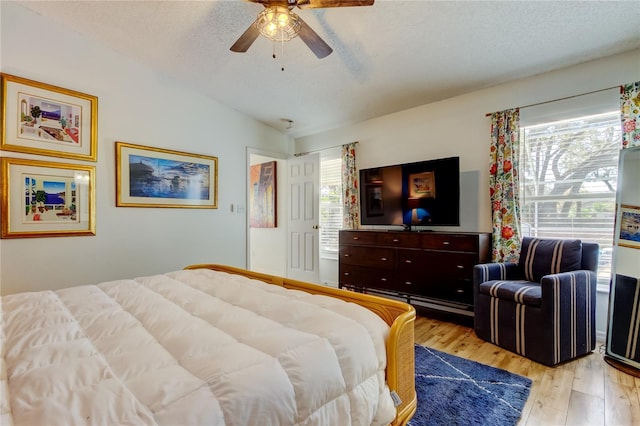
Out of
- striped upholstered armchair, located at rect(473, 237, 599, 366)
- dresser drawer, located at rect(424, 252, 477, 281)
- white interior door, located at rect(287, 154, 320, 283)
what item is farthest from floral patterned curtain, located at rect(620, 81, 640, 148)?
white interior door, located at rect(287, 154, 320, 283)

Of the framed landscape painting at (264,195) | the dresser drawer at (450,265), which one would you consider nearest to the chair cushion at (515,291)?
the dresser drawer at (450,265)

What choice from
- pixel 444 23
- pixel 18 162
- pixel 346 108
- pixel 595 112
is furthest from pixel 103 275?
pixel 595 112

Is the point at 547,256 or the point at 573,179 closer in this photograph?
the point at 547,256

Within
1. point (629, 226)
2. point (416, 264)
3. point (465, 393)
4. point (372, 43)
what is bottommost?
point (465, 393)

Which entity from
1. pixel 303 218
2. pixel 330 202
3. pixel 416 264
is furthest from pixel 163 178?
pixel 416 264

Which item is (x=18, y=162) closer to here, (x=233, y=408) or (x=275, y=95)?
(x=275, y=95)

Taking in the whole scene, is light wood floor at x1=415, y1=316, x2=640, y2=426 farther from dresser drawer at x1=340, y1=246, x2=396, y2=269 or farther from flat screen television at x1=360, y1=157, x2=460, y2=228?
flat screen television at x1=360, y1=157, x2=460, y2=228

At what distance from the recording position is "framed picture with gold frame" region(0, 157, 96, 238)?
2.57m

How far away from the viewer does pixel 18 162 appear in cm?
260

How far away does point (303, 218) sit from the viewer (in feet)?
15.2

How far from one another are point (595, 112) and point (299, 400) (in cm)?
334

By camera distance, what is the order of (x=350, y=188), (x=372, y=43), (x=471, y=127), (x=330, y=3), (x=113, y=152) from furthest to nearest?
(x=350, y=188), (x=471, y=127), (x=113, y=152), (x=372, y=43), (x=330, y=3)

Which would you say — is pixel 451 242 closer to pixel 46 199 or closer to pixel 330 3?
pixel 330 3

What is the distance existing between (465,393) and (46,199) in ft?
12.3
